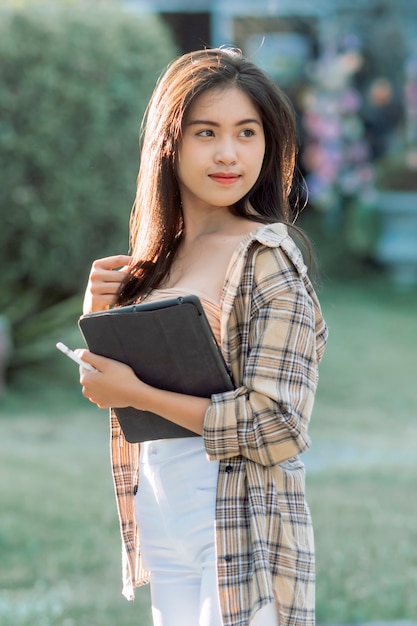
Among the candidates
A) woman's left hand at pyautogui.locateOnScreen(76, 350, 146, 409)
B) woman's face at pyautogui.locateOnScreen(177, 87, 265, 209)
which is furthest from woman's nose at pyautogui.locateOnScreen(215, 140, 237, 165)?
woman's left hand at pyautogui.locateOnScreen(76, 350, 146, 409)

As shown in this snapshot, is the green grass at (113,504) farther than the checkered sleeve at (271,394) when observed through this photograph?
Yes

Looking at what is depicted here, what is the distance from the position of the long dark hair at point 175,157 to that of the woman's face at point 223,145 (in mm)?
16

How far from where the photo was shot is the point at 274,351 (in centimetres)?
182

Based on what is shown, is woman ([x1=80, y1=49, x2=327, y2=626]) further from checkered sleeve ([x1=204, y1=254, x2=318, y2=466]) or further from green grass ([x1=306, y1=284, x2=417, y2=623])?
green grass ([x1=306, y1=284, x2=417, y2=623])

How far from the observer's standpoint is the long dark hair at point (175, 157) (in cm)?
196

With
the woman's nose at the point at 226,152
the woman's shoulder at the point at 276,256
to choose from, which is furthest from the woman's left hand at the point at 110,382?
the woman's nose at the point at 226,152

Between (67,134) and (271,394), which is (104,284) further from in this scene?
(67,134)

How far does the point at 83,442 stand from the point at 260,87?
4.74 meters

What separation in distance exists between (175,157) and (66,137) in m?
5.78

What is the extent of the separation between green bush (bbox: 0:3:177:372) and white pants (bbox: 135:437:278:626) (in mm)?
5779

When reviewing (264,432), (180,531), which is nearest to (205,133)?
(264,432)

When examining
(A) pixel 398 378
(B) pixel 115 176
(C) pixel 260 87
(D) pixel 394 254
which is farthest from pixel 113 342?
(D) pixel 394 254

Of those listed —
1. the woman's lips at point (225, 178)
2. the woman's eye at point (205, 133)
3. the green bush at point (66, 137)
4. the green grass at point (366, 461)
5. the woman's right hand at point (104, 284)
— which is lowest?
the green grass at point (366, 461)

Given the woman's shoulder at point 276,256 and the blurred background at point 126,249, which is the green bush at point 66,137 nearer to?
the blurred background at point 126,249
